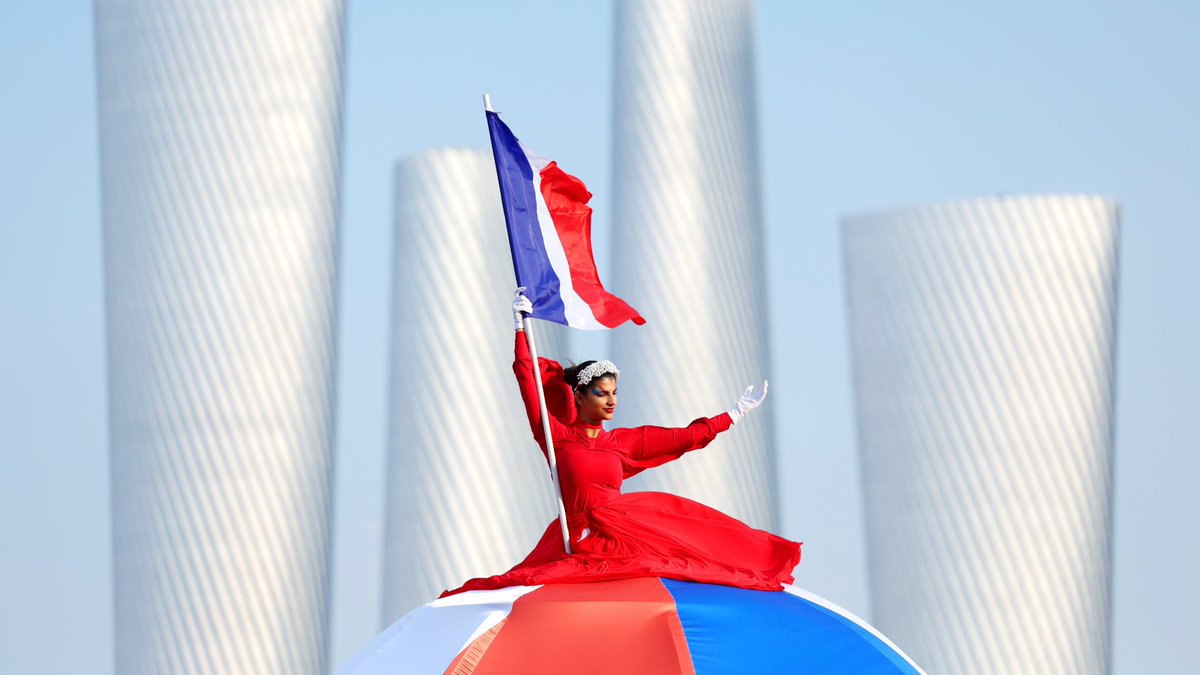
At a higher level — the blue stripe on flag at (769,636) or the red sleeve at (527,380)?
the red sleeve at (527,380)

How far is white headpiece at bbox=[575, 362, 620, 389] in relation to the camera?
9.12 metres

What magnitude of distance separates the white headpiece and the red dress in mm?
106

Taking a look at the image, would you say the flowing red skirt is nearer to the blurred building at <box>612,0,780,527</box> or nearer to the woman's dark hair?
the woman's dark hair

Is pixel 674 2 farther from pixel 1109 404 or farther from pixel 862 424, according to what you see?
pixel 1109 404

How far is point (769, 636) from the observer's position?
27.8 ft

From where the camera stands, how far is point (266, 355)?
23.0 metres

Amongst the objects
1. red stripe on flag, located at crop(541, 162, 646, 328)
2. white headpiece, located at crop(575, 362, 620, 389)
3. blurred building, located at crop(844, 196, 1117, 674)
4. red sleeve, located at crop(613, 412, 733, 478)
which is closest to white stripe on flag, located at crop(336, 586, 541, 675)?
red sleeve, located at crop(613, 412, 733, 478)

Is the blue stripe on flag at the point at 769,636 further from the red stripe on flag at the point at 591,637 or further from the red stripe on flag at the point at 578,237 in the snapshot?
the red stripe on flag at the point at 578,237

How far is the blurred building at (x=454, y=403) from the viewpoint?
917 inches

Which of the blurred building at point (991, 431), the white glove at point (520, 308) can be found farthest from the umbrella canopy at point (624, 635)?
the blurred building at point (991, 431)

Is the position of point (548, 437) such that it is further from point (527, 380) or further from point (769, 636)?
point (769, 636)

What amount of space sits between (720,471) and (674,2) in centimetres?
590

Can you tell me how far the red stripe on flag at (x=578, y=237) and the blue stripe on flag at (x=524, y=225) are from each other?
15 cm

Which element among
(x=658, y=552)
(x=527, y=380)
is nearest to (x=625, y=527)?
(x=658, y=552)
